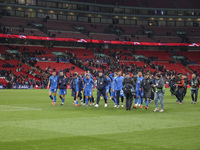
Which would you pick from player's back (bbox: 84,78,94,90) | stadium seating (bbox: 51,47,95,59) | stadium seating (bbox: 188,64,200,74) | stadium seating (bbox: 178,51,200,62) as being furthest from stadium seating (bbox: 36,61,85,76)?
player's back (bbox: 84,78,94,90)

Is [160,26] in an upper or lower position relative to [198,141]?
upper

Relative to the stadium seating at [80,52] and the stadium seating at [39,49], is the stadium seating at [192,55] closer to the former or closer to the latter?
the stadium seating at [80,52]

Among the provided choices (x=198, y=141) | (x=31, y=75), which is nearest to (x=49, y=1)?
(x=31, y=75)

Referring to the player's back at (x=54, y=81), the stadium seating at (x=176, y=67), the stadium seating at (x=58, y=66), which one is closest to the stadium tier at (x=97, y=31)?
the stadium seating at (x=176, y=67)

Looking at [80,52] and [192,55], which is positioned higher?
[80,52]

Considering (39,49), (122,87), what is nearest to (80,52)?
(39,49)

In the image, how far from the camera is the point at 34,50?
7656 centimetres

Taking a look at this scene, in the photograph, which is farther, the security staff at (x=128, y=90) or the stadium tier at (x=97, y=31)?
the stadium tier at (x=97, y=31)

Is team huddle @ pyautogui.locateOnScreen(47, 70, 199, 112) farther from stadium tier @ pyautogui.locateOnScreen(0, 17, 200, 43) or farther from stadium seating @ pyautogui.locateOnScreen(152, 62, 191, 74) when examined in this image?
stadium seating @ pyautogui.locateOnScreen(152, 62, 191, 74)

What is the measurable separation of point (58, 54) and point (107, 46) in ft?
59.1

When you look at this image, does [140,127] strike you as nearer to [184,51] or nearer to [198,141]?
[198,141]

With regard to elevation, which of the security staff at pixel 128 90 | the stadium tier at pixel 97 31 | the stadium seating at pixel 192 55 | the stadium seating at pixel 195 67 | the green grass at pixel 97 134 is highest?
the stadium tier at pixel 97 31

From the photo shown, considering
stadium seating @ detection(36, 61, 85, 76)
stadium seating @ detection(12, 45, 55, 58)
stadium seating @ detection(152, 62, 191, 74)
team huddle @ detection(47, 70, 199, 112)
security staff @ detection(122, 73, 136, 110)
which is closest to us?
team huddle @ detection(47, 70, 199, 112)

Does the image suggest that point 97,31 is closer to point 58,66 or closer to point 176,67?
point 176,67
